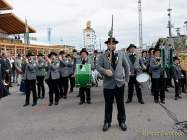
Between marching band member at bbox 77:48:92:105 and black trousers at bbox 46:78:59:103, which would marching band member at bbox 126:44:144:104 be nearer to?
marching band member at bbox 77:48:92:105

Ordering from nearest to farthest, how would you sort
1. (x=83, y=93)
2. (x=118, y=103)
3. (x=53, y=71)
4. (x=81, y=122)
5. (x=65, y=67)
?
(x=118, y=103) < (x=81, y=122) < (x=83, y=93) < (x=53, y=71) < (x=65, y=67)

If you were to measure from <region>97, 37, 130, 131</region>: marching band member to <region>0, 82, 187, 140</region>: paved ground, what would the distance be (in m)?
0.30

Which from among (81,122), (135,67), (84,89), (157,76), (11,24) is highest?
(11,24)

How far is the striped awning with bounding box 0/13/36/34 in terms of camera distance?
Answer: 164ft

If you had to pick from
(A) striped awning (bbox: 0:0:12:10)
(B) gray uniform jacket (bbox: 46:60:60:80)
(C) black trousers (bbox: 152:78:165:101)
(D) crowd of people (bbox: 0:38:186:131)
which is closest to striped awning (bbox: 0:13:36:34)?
(A) striped awning (bbox: 0:0:12:10)

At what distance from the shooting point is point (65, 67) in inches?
626

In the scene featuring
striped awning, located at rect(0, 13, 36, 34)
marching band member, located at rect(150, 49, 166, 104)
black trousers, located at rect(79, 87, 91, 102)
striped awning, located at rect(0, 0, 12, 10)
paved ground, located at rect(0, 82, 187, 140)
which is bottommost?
paved ground, located at rect(0, 82, 187, 140)

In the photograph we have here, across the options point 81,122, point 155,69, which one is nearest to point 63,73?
point 155,69

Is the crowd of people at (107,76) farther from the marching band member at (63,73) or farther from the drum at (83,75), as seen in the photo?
the drum at (83,75)

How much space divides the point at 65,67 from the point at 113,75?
692cm

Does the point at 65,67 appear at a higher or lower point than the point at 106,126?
higher

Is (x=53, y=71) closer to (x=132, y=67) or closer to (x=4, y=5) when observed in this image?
(x=132, y=67)

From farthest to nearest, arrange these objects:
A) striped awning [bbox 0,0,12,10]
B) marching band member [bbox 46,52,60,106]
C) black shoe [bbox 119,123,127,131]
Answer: striped awning [bbox 0,0,12,10]
marching band member [bbox 46,52,60,106]
black shoe [bbox 119,123,127,131]

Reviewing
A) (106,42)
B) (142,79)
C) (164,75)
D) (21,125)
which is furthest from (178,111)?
(21,125)
